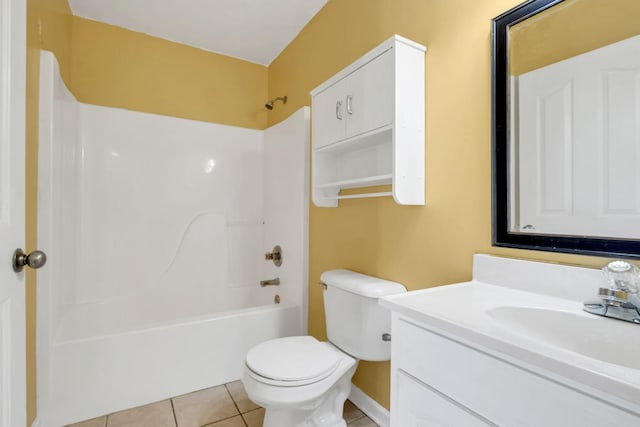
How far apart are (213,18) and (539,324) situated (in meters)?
2.56

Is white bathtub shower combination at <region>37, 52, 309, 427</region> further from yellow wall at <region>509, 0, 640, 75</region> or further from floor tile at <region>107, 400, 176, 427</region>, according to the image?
yellow wall at <region>509, 0, 640, 75</region>

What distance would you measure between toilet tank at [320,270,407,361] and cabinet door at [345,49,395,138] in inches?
27.3

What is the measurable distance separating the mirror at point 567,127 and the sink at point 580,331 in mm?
198

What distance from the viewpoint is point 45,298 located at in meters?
1.47

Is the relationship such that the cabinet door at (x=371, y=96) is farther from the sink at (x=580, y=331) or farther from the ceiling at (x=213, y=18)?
the ceiling at (x=213, y=18)

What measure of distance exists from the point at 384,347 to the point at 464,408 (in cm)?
71

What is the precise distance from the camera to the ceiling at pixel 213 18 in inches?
80.8

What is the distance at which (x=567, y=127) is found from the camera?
34.8 inches

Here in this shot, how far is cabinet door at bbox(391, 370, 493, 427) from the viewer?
668 mm

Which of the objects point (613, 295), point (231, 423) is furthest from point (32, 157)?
point (613, 295)

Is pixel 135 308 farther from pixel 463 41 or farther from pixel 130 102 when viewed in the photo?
pixel 463 41

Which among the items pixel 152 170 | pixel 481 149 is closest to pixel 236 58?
pixel 152 170
